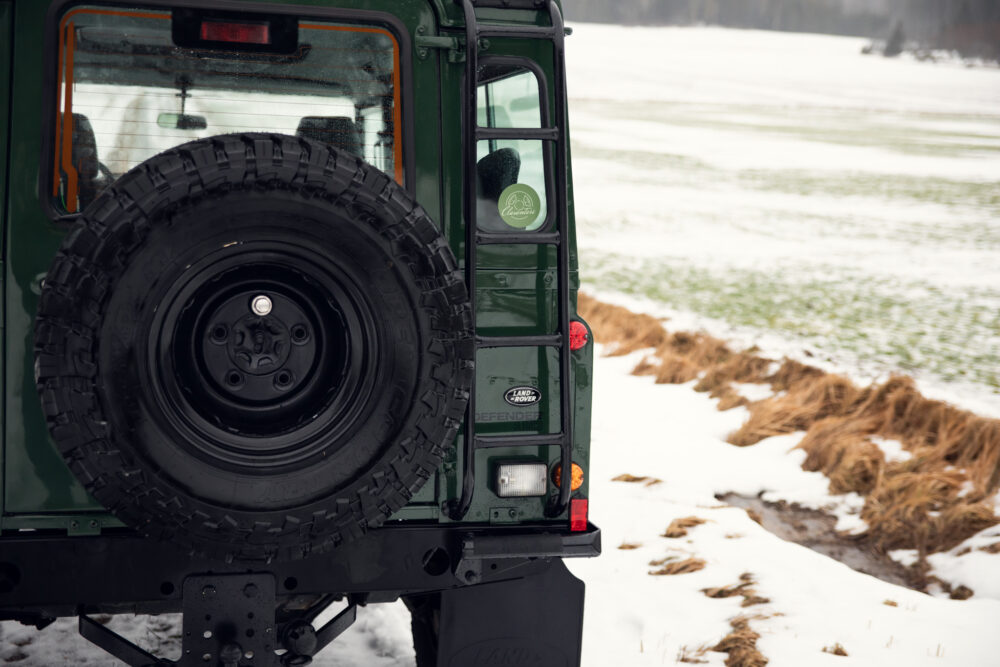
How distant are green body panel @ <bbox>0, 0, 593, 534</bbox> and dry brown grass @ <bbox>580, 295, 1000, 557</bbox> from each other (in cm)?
339

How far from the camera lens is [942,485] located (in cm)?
632

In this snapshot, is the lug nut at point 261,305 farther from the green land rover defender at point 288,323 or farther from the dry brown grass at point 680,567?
the dry brown grass at point 680,567

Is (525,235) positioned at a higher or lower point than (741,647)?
higher

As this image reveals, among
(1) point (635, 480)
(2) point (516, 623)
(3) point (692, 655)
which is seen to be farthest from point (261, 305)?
(1) point (635, 480)

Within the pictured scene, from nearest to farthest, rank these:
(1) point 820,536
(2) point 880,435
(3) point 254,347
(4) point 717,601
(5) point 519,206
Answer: (3) point 254,347 → (5) point 519,206 → (4) point 717,601 → (1) point 820,536 → (2) point 880,435

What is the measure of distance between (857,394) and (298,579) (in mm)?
5722

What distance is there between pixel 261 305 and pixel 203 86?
754 millimetres

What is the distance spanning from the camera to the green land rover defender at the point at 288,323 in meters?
2.72

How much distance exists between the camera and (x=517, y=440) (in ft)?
10.9

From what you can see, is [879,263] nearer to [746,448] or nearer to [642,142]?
[746,448]

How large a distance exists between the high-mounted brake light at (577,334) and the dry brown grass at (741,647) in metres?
1.70

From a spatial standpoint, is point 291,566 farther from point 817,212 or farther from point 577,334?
point 817,212

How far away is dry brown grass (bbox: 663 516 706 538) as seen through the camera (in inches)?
230

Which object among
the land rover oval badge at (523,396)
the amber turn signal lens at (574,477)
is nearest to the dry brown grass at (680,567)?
the amber turn signal lens at (574,477)
